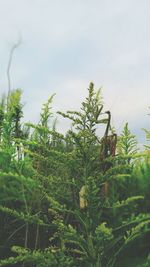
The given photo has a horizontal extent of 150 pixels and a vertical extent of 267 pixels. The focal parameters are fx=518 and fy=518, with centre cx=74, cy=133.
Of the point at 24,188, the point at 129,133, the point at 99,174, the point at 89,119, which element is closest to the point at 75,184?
the point at 99,174

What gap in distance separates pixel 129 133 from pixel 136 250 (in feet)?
3.07

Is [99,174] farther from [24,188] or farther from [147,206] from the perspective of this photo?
[24,188]

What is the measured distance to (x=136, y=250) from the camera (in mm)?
2652

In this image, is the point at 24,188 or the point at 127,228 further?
the point at 24,188

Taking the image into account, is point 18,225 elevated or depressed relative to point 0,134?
depressed

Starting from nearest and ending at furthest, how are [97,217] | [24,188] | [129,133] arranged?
[97,217] → [24,188] → [129,133]

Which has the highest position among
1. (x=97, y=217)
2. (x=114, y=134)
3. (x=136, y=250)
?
(x=114, y=134)

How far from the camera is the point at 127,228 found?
8.62 feet

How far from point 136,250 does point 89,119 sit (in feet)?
2.34

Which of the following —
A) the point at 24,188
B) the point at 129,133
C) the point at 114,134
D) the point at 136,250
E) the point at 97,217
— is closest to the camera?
the point at 97,217

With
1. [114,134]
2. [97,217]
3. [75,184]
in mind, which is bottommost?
[97,217]

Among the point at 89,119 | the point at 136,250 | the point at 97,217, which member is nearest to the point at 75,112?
the point at 89,119

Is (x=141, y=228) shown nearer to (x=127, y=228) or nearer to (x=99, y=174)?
(x=127, y=228)

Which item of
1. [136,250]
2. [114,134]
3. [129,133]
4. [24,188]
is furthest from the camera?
[129,133]
